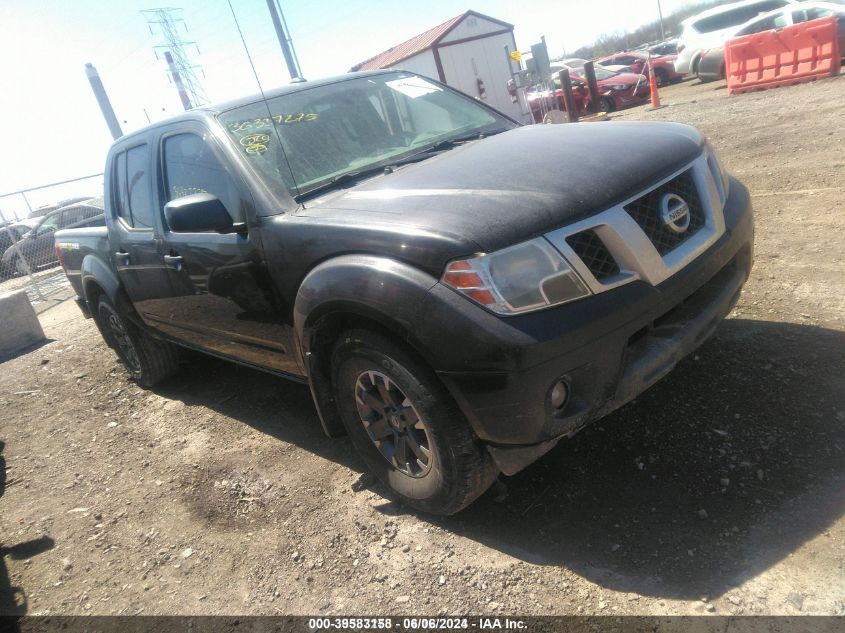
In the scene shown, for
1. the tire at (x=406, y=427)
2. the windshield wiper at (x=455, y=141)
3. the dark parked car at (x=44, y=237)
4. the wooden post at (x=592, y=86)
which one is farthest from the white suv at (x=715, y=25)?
the tire at (x=406, y=427)

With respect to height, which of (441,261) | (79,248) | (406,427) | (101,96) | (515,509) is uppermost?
(101,96)

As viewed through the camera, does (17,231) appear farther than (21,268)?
Yes

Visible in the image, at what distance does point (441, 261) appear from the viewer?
6.97 ft

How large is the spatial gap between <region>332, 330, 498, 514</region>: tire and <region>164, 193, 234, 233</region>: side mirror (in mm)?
867

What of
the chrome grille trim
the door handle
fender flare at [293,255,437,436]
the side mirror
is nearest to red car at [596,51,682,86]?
the door handle

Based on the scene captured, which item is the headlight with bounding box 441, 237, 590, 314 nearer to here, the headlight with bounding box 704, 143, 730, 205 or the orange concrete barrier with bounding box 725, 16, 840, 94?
the headlight with bounding box 704, 143, 730, 205

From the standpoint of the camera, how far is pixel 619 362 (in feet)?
7.19

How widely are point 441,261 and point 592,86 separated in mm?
16198

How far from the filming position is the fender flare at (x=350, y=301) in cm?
219

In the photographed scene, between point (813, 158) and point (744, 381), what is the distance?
447 cm

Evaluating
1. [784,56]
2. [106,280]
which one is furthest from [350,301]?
[784,56]

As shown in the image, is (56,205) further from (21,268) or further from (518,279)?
(518,279)

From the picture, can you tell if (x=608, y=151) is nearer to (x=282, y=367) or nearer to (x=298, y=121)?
(x=298, y=121)

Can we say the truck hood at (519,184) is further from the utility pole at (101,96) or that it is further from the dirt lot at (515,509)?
the utility pole at (101,96)
